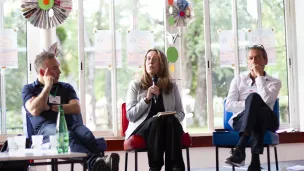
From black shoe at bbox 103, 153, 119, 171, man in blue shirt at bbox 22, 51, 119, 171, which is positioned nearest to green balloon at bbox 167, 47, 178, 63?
man in blue shirt at bbox 22, 51, 119, 171

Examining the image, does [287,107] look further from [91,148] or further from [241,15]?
[91,148]

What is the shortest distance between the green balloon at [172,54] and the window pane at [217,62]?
20.8 inches

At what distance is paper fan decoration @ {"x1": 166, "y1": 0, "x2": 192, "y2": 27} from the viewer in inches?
231

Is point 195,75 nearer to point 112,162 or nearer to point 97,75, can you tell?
point 97,75

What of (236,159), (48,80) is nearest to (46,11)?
(48,80)

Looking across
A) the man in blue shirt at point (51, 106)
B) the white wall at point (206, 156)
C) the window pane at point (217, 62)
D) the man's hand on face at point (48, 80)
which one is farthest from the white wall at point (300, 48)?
the man's hand on face at point (48, 80)

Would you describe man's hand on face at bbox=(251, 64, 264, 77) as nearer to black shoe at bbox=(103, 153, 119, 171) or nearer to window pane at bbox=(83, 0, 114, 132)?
window pane at bbox=(83, 0, 114, 132)

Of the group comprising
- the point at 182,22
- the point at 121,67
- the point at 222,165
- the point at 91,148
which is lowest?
the point at 222,165

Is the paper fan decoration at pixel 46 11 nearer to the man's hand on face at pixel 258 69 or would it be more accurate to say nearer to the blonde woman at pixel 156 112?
the blonde woman at pixel 156 112

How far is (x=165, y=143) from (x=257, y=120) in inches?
33.5

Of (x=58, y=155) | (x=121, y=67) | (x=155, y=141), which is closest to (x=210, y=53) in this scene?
(x=121, y=67)

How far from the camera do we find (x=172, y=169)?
14.1 ft

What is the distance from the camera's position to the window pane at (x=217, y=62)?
616 cm

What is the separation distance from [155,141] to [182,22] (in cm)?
191
